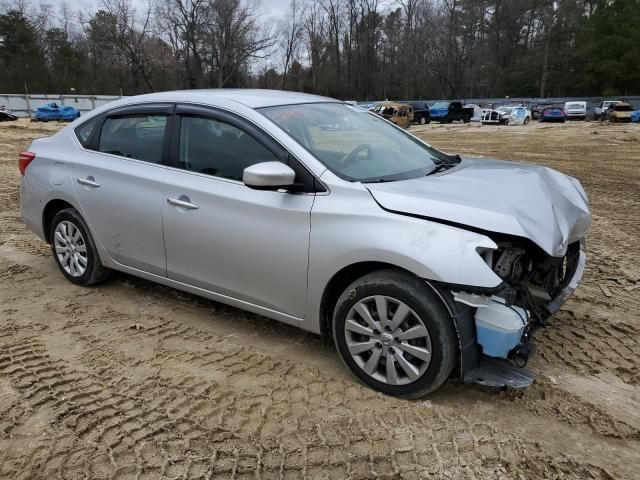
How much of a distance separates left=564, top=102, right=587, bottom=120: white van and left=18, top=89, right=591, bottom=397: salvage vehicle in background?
45833 mm

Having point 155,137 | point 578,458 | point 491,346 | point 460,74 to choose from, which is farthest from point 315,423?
point 460,74

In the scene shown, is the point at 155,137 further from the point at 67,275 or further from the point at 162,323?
the point at 67,275

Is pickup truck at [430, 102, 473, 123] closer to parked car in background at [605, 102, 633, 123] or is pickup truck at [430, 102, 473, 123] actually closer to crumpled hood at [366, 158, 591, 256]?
parked car in background at [605, 102, 633, 123]

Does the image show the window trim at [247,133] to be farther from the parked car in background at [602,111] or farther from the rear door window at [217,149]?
the parked car in background at [602,111]

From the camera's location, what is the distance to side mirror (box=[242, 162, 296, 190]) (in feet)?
9.91

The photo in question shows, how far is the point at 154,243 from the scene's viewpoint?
12.8 ft

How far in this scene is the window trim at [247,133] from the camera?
3174mm

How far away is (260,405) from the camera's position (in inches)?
117

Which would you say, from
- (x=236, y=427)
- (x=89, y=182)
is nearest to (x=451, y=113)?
(x=89, y=182)

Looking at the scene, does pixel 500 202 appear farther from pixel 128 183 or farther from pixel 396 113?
pixel 396 113

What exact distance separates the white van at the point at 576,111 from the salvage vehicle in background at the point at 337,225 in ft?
150

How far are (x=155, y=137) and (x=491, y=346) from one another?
2.79 meters

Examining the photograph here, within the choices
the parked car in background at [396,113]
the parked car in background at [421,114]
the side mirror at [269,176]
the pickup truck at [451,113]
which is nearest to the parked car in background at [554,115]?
the pickup truck at [451,113]

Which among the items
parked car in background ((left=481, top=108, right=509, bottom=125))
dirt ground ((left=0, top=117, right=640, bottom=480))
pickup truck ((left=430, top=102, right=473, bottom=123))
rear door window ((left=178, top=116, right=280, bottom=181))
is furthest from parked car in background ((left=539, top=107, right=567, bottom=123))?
rear door window ((left=178, top=116, right=280, bottom=181))
